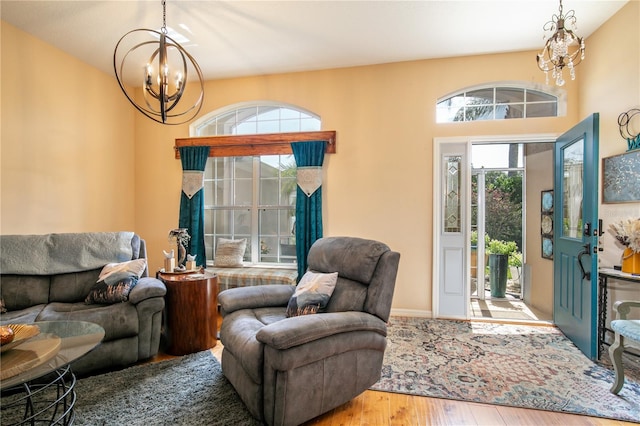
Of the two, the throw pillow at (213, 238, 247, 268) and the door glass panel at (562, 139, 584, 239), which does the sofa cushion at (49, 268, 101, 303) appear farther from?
the door glass panel at (562, 139, 584, 239)

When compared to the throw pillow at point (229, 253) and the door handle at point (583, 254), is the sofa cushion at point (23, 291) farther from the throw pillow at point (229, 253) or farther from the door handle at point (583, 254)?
the door handle at point (583, 254)

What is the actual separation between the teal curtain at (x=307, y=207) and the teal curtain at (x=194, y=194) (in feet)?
4.37

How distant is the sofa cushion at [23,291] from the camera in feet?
8.76

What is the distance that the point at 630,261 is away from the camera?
8.48 feet

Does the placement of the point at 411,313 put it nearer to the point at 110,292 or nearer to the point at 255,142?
the point at 255,142

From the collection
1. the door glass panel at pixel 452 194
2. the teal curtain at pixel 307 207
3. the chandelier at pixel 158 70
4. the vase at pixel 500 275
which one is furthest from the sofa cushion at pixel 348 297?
the vase at pixel 500 275

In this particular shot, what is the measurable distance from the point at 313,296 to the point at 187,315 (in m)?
1.28

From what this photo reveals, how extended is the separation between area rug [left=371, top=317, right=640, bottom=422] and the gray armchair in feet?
1.90

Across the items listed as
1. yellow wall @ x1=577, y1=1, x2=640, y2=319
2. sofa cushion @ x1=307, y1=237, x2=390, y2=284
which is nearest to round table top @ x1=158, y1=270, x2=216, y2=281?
sofa cushion @ x1=307, y1=237, x2=390, y2=284

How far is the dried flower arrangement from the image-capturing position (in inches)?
97.4

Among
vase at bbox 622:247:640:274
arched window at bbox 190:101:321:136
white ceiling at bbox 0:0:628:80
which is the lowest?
vase at bbox 622:247:640:274

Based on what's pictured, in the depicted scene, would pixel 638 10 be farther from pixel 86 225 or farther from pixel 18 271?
pixel 86 225

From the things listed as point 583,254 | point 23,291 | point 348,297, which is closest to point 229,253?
point 23,291

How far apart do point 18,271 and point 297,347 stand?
2640 mm
